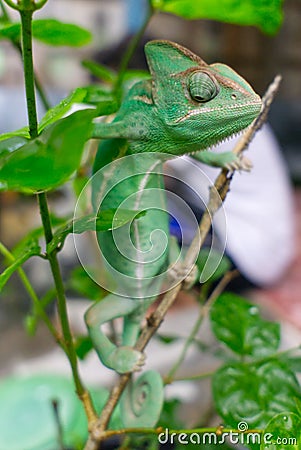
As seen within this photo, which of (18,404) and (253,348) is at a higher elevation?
(253,348)

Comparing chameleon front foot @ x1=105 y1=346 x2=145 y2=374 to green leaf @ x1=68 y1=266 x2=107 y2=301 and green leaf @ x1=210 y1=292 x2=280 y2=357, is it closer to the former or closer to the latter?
green leaf @ x1=210 y1=292 x2=280 y2=357

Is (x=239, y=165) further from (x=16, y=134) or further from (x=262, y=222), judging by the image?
(x=262, y=222)

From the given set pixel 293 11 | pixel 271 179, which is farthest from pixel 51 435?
pixel 293 11

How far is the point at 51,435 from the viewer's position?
807 millimetres

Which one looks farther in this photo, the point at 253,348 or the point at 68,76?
the point at 68,76

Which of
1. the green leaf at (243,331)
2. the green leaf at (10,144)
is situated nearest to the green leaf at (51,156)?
the green leaf at (10,144)

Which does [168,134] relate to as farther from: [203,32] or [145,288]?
[203,32]

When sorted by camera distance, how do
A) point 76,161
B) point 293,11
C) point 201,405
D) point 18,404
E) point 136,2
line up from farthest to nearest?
1. point 136,2
2. point 293,11
3. point 201,405
4. point 18,404
5. point 76,161

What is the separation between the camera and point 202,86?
1.18ft

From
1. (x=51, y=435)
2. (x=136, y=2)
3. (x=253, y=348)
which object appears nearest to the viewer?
(x=253, y=348)

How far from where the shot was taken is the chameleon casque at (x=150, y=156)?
367mm

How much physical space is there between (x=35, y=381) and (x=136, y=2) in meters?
3.89

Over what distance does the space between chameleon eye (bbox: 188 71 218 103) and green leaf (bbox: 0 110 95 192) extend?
101 mm

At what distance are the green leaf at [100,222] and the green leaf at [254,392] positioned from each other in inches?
7.3
